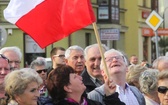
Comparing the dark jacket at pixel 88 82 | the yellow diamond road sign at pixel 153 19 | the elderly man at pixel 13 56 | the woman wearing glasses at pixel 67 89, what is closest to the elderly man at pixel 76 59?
the dark jacket at pixel 88 82

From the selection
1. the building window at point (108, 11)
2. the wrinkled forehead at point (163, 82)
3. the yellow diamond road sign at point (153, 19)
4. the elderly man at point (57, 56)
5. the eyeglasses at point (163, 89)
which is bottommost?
the eyeglasses at point (163, 89)

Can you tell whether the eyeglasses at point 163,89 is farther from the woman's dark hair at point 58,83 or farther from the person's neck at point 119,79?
the woman's dark hair at point 58,83

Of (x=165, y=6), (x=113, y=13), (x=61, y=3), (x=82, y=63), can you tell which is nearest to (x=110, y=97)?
(x=61, y=3)

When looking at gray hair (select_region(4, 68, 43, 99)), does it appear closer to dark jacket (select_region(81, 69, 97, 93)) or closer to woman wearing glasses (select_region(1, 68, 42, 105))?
woman wearing glasses (select_region(1, 68, 42, 105))

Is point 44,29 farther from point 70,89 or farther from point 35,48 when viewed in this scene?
point 35,48

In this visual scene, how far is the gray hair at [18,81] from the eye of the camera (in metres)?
5.61

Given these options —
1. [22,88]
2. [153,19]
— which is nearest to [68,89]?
[22,88]

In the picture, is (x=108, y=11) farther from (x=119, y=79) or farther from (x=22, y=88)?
(x=22, y=88)

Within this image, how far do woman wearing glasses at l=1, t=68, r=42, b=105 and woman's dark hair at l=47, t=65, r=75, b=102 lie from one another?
14 centimetres

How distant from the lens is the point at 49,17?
6730 millimetres

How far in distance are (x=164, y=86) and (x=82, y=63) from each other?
2.46 metres

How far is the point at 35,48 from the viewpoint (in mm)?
29266

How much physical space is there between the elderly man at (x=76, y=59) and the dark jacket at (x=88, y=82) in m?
0.65

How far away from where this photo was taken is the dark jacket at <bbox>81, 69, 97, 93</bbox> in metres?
7.01
